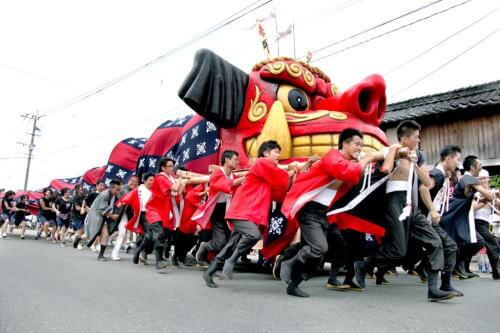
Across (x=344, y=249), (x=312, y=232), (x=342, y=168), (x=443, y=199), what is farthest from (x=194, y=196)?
(x=443, y=199)

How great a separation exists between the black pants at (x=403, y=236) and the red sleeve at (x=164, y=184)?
3.24 meters

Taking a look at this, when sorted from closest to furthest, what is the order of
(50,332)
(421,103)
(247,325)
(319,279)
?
(50,332) < (247,325) < (319,279) < (421,103)

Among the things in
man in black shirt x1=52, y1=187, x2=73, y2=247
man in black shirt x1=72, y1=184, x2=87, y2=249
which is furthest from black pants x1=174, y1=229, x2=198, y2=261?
man in black shirt x1=52, y1=187, x2=73, y2=247

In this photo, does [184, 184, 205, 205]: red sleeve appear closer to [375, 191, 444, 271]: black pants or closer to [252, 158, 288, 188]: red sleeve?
[252, 158, 288, 188]: red sleeve

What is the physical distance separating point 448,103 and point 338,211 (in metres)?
7.57

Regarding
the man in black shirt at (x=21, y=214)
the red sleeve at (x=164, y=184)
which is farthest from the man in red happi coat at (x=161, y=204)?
the man in black shirt at (x=21, y=214)

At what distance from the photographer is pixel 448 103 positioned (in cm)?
1047

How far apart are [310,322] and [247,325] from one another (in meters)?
0.43

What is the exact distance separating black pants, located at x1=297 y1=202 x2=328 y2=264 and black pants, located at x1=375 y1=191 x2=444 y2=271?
1.95 ft

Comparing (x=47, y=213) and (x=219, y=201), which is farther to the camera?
(x=47, y=213)

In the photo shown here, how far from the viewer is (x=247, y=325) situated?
113 inches

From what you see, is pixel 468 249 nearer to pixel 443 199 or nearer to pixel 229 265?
pixel 443 199

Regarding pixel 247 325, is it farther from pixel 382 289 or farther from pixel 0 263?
pixel 0 263

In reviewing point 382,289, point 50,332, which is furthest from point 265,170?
point 50,332
